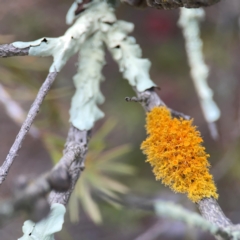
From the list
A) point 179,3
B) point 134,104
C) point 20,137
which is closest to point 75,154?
point 20,137

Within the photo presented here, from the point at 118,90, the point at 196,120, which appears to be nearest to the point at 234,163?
the point at 196,120

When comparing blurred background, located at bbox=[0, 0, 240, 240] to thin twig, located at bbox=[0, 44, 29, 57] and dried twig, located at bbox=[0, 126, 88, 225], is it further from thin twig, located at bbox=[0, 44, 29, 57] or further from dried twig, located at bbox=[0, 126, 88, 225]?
dried twig, located at bbox=[0, 126, 88, 225]

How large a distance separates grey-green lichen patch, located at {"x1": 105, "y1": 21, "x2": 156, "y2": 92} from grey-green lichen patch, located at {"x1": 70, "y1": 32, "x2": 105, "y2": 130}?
0.06 ft

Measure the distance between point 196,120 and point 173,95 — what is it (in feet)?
0.44

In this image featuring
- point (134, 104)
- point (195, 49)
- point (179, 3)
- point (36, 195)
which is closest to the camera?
point (36, 195)

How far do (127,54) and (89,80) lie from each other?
0.22ft

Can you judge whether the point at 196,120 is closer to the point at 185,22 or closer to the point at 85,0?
the point at 185,22

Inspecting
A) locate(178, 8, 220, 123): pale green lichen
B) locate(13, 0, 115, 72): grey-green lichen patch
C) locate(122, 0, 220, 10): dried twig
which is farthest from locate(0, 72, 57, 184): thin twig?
locate(178, 8, 220, 123): pale green lichen

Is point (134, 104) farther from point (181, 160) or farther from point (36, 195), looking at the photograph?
point (36, 195)

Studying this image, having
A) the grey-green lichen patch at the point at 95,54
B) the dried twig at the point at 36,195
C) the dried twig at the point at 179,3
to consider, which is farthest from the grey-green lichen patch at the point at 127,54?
the dried twig at the point at 36,195

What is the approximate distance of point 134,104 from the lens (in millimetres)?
1238

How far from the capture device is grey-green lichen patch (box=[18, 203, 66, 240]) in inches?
15.1

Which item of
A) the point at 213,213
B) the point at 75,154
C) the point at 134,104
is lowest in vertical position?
the point at 213,213

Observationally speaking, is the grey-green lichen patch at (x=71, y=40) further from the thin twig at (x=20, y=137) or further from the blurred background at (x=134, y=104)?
the blurred background at (x=134, y=104)
